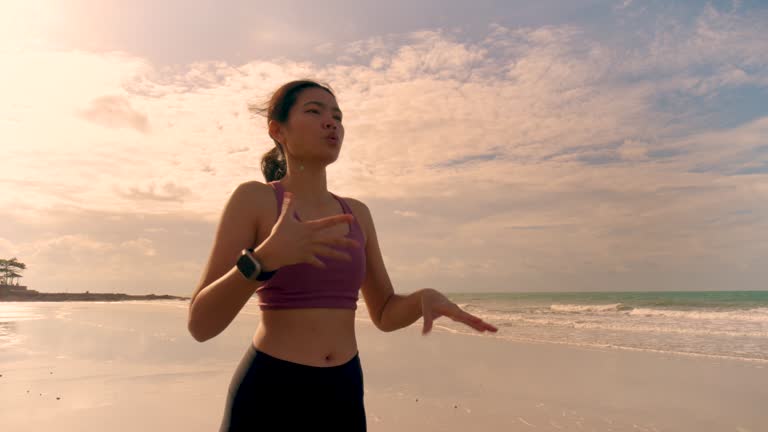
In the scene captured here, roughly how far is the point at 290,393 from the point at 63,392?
259 inches

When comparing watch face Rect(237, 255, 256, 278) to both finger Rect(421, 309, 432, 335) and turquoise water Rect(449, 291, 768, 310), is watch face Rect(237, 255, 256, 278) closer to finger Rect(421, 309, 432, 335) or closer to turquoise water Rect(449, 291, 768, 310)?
finger Rect(421, 309, 432, 335)

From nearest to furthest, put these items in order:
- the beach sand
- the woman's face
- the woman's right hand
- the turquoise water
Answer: the woman's right hand
the woman's face
the beach sand
the turquoise water

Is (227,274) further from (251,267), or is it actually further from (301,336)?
(301,336)

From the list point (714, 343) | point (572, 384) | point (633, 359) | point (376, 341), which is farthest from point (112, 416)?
point (714, 343)

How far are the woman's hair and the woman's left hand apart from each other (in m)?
0.87

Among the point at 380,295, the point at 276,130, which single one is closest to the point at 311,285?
the point at 380,295

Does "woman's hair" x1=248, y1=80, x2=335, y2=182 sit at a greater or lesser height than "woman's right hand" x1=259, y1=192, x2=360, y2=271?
greater

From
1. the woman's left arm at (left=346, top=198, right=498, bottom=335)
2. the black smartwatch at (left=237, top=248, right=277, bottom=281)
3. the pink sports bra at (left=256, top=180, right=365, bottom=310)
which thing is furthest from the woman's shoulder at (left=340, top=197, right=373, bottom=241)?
the black smartwatch at (left=237, top=248, right=277, bottom=281)

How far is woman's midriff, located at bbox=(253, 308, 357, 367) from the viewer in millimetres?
1831

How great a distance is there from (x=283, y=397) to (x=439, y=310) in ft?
2.00

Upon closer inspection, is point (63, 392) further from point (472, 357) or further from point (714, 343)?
point (714, 343)

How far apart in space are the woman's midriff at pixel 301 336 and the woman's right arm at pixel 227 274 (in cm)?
17

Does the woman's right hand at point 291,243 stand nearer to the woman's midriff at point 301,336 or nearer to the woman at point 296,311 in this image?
the woman at point 296,311

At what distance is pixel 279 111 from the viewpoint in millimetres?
2172
